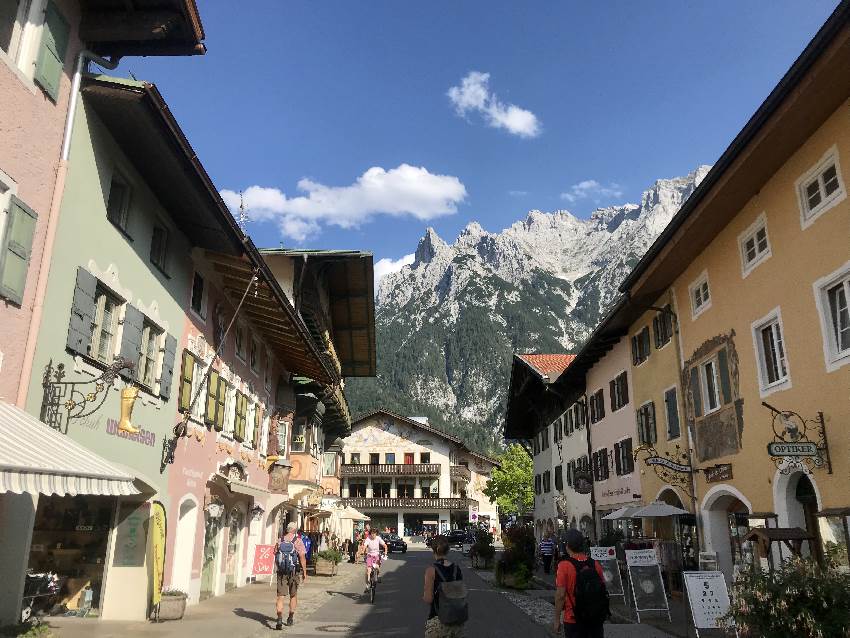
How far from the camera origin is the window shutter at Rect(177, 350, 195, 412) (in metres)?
15.1

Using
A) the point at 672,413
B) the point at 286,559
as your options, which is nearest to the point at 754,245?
the point at 672,413

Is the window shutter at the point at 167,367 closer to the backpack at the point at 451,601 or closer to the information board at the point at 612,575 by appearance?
the backpack at the point at 451,601

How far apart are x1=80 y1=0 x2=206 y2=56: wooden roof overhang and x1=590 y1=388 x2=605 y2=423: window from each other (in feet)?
74.3

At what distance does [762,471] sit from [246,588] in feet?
47.5

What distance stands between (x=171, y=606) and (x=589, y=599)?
9.05 meters

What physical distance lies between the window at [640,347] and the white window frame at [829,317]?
36.2 ft

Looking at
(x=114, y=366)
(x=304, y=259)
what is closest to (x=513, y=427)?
(x=304, y=259)

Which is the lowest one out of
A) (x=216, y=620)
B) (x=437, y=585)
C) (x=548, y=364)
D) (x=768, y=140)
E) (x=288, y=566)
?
(x=216, y=620)

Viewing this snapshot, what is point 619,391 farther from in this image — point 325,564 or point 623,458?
point 325,564

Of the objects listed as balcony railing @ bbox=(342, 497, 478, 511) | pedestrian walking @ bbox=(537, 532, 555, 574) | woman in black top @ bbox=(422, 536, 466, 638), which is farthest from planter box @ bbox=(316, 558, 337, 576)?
balcony railing @ bbox=(342, 497, 478, 511)

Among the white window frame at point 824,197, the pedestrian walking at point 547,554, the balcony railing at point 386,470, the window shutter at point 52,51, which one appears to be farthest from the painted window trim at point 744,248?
the balcony railing at point 386,470

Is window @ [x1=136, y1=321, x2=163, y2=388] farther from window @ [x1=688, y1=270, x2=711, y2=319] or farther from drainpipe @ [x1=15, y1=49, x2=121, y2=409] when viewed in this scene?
window @ [x1=688, y1=270, x2=711, y2=319]

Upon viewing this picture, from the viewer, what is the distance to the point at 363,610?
53.0ft

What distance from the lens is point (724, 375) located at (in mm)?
16422
